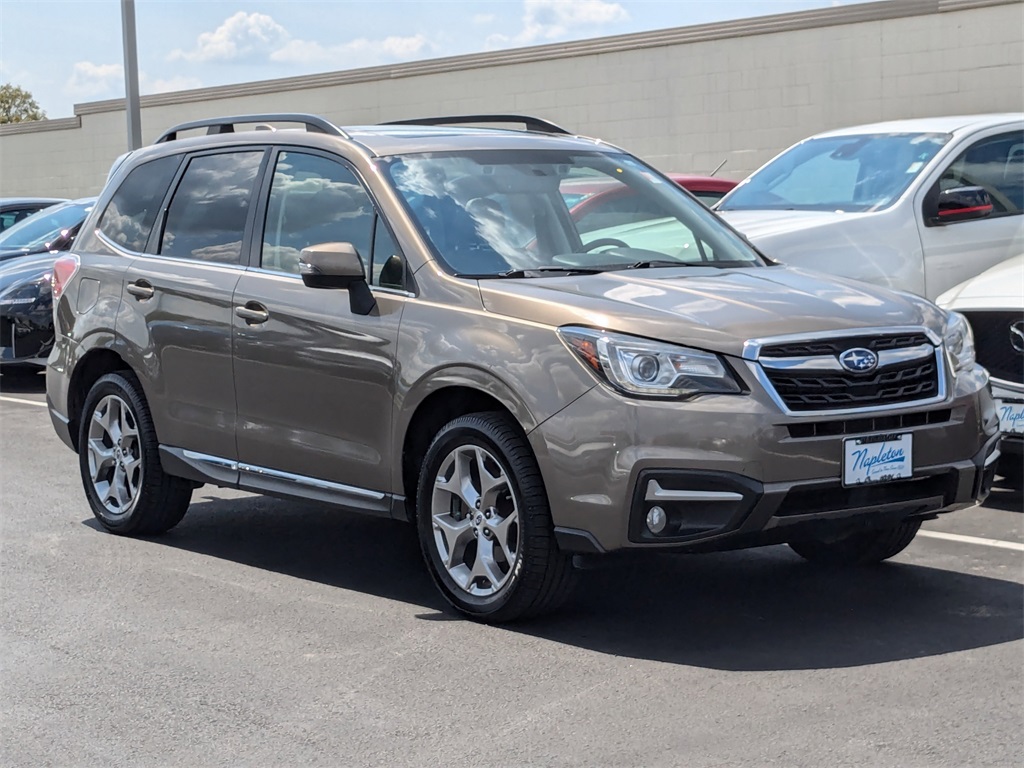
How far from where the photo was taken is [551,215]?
20.9 ft

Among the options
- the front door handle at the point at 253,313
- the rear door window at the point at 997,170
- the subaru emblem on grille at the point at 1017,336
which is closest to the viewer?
the front door handle at the point at 253,313

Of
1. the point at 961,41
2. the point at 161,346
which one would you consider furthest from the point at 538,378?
the point at 961,41

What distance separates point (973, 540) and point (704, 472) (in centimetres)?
256

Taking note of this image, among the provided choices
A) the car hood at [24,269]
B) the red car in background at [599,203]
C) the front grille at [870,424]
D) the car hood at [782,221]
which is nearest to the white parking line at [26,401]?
the car hood at [24,269]

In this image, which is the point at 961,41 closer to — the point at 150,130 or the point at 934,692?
the point at 934,692

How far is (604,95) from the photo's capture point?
100ft

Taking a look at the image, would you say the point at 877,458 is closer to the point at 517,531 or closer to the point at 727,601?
the point at 727,601

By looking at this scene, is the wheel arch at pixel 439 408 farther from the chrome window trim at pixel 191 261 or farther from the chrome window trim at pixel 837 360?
the chrome window trim at pixel 191 261

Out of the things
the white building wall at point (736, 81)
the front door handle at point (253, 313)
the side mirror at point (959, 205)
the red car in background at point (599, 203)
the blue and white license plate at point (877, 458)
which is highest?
the white building wall at point (736, 81)

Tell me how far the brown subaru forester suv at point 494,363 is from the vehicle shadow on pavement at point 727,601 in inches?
9.6

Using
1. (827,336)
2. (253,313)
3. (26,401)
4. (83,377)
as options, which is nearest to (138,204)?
(83,377)

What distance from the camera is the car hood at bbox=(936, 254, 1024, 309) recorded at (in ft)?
25.9

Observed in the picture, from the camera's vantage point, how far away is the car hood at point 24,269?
535 inches

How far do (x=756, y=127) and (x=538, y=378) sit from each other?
23.1m
